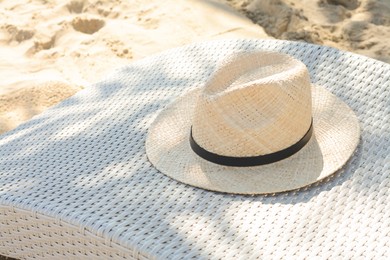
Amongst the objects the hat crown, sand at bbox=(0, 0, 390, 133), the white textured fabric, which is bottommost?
sand at bbox=(0, 0, 390, 133)

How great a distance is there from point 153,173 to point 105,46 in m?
1.25

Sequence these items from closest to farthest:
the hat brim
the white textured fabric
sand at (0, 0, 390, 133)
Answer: the white textured fabric < the hat brim < sand at (0, 0, 390, 133)

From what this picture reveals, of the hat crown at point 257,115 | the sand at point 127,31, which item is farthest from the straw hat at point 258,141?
the sand at point 127,31

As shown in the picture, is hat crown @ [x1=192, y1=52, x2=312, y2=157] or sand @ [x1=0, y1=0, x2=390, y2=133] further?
sand @ [x1=0, y1=0, x2=390, y2=133]

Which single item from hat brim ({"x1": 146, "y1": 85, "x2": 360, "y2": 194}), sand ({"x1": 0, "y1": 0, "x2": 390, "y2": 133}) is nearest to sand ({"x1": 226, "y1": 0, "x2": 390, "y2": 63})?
sand ({"x1": 0, "y1": 0, "x2": 390, "y2": 133})

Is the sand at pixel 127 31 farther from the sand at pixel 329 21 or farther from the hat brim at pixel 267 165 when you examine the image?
the hat brim at pixel 267 165

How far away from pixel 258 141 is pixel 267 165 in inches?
2.7

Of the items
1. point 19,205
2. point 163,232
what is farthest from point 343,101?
point 19,205

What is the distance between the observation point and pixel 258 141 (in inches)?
67.0

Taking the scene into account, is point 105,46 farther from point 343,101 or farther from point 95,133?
point 343,101

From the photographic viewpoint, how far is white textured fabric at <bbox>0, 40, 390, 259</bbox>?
4.99 feet

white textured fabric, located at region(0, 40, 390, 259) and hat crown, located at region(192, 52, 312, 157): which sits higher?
hat crown, located at region(192, 52, 312, 157)

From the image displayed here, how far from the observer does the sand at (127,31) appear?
2736 millimetres

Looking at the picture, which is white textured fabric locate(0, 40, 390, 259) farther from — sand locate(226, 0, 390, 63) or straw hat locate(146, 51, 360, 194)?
sand locate(226, 0, 390, 63)
